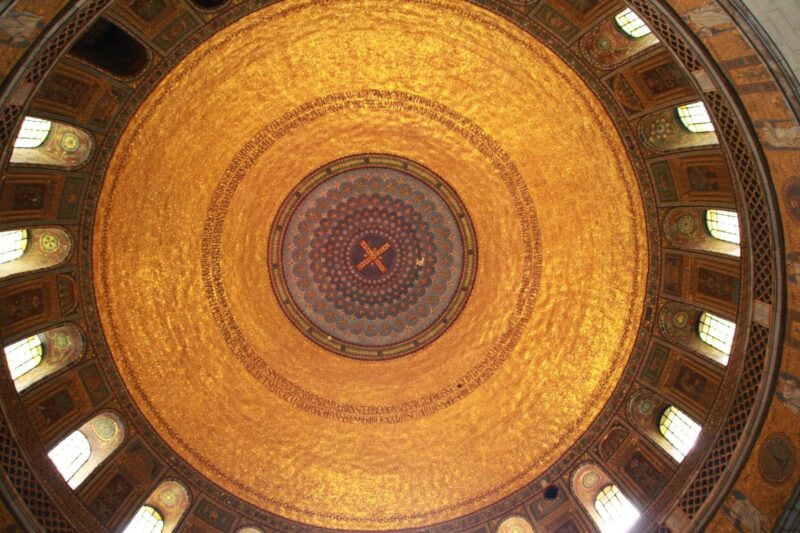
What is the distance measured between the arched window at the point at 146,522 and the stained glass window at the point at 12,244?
6769mm

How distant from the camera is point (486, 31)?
1366cm

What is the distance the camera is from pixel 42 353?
14.1 meters

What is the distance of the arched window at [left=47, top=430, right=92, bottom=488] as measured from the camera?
548 inches

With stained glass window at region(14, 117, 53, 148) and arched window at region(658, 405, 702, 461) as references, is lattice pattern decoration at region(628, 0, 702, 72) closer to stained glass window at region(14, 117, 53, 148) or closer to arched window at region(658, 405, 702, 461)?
arched window at region(658, 405, 702, 461)

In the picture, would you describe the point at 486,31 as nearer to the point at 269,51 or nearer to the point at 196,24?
the point at 269,51

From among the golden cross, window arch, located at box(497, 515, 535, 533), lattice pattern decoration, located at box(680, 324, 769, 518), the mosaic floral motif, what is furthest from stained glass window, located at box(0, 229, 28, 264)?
lattice pattern decoration, located at box(680, 324, 769, 518)

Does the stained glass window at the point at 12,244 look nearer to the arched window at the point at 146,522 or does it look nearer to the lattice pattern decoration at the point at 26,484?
the lattice pattern decoration at the point at 26,484

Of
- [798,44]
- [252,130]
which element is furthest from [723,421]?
[252,130]

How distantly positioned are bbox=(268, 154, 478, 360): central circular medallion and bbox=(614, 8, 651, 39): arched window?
20.9 feet

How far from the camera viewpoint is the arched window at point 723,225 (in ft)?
44.3

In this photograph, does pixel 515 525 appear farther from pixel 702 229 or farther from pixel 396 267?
pixel 702 229

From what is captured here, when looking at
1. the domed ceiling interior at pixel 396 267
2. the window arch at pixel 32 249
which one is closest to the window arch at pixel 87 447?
the domed ceiling interior at pixel 396 267

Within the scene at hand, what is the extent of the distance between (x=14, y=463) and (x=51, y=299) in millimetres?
3656

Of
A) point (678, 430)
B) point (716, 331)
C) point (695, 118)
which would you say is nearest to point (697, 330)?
point (716, 331)
